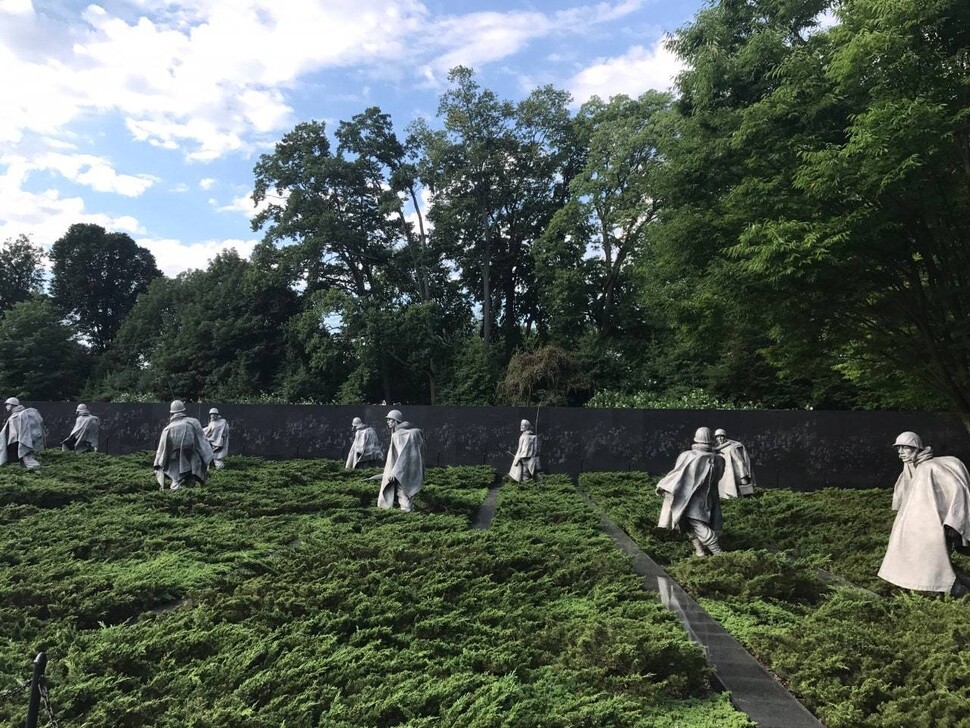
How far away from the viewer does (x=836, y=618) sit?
568 centimetres

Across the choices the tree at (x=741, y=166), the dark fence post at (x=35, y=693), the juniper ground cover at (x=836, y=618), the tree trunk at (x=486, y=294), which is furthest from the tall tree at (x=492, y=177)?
the dark fence post at (x=35, y=693)

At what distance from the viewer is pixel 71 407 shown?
23109 mm

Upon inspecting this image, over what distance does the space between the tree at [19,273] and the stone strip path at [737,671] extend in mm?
53160

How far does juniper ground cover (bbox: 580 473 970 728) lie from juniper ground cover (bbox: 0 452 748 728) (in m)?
0.75

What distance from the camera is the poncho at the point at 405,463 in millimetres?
10719

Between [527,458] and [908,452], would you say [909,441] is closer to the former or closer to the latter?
[908,452]

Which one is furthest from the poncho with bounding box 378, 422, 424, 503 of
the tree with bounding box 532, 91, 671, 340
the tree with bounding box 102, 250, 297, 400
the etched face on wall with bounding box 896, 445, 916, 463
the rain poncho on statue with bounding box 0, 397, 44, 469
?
the tree with bounding box 102, 250, 297, 400

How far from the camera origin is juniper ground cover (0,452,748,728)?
400 cm

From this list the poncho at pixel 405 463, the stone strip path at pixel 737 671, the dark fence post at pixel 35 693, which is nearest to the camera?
the dark fence post at pixel 35 693

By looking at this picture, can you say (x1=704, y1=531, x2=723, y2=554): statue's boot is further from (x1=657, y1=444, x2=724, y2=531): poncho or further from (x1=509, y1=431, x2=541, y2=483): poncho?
(x1=509, y1=431, x2=541, y2=483): poncho

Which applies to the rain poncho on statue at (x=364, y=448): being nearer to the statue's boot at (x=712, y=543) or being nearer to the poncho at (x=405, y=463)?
the poncho at (x=405, y=463)

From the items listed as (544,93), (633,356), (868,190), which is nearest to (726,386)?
(633,356)

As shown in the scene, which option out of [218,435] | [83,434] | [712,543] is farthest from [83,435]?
[712,543]

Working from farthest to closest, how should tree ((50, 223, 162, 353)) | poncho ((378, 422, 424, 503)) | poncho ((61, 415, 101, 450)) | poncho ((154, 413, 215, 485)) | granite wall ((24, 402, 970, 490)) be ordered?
tree ((50, 223, 162, 353))
poncho ((61, 415, 101, 450))
granite wall ((24, 402, 970, 490))
poncho ((154, 413, 215, 485))
poncho ((378, 422, 424, 503))
